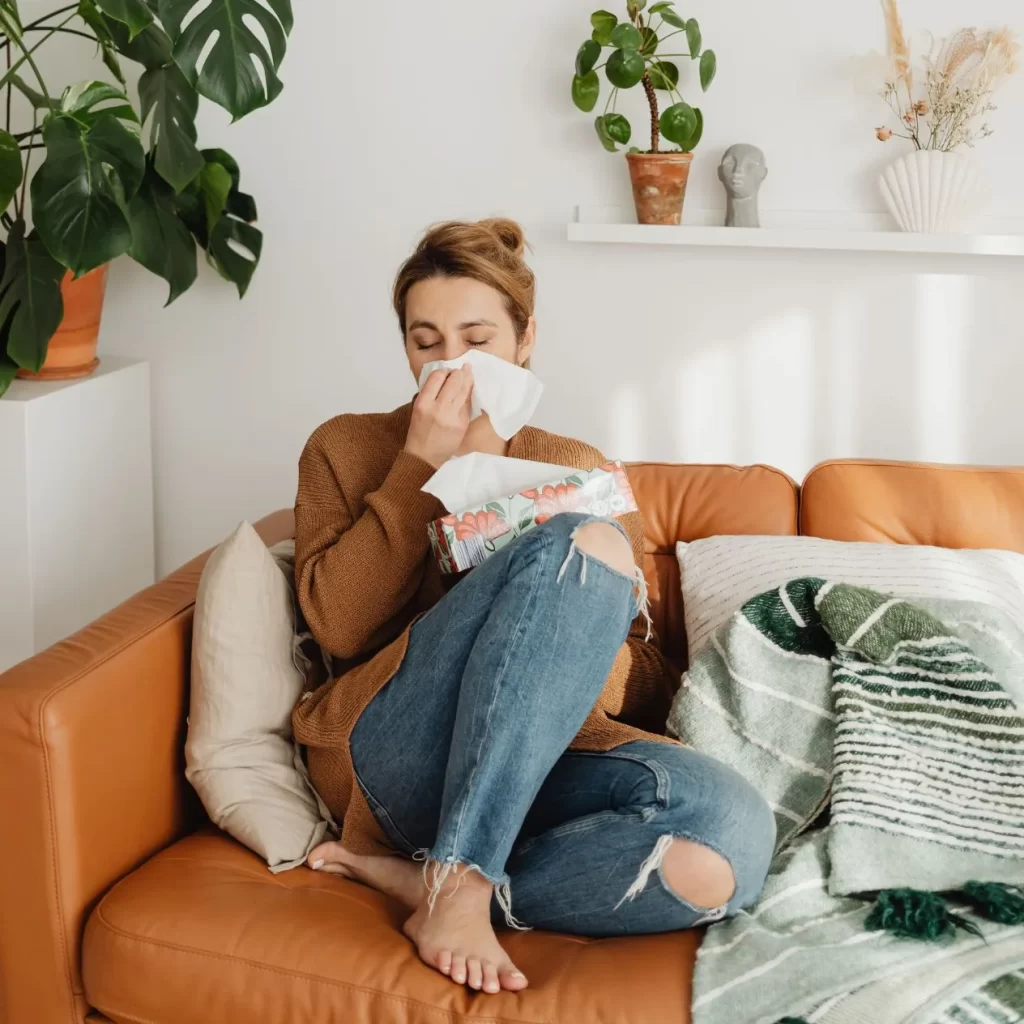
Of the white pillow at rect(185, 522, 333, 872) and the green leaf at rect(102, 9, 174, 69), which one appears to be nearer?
the white pillow at rect(185, 522, 333, 872)

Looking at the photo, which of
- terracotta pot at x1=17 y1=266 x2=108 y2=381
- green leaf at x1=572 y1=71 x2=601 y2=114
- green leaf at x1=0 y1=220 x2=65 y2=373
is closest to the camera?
green leaf at x1=0 y1=220 x2=65 y2=373

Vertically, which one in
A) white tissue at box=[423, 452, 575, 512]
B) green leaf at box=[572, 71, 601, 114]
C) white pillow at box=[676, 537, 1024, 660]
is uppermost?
green leaf at box=[572, 71, 601, 114]

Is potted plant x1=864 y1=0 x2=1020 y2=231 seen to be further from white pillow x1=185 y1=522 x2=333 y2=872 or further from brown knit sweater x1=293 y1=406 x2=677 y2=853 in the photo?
white pillow x1=185 y1=522 x2=333 y2=872

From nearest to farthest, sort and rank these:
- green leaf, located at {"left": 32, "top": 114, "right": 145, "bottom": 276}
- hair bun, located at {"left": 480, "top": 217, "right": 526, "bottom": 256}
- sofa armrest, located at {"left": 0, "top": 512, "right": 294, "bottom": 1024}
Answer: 1. sofa armrest, located at {"left": 0, "top": 512, "right": 294, "bottom": 1024}
2. hair bun, located at {"left": 480, "top": 217, "right": 526, "bottom": 256}
3. green leaf, located at {"left": 32, "top": 114, "right": 145, "bottom": 276}

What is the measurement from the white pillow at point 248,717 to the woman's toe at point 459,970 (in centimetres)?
31

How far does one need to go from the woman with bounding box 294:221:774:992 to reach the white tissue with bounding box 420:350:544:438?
2cm

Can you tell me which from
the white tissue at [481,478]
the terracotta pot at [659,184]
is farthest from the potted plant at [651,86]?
the white tissue at [481,478]

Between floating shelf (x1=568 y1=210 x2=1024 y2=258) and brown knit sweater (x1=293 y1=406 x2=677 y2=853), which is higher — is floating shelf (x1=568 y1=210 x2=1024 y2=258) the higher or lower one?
the higher one

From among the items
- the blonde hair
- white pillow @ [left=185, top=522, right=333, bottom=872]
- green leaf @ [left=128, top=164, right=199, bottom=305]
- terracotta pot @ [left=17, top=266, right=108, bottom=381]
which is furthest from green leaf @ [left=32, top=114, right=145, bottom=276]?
white pillow @ [left=185, top=522, right=333, bottom=872]

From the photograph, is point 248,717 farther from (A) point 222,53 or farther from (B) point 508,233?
(A) point 222,53

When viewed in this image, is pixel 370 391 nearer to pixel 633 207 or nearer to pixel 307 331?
pixel 307 331

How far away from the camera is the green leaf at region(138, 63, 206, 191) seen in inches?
84.8

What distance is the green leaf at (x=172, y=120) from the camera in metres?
2.15

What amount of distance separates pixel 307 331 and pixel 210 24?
74 cm
